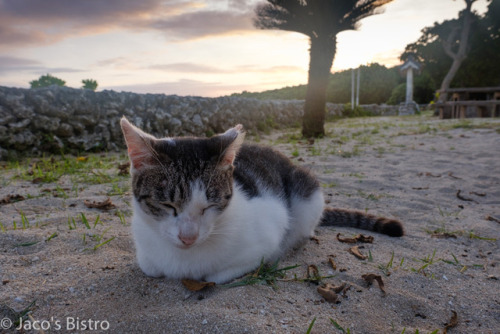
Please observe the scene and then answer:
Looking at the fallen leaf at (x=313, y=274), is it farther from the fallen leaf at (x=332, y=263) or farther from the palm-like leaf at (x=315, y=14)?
the palm-like leaf at (x=315, y=14)

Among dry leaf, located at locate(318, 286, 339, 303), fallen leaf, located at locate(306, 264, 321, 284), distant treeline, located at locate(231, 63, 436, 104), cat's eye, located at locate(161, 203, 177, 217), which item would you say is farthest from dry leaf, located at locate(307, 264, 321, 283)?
distant treeline, located at locate(231, 63, 436, 104)

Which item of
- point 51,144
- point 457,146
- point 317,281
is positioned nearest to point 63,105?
point 51,144

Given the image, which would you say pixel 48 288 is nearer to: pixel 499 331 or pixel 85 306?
pixel 85 306

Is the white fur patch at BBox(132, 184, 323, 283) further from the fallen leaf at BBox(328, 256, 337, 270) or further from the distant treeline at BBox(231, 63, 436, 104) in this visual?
the distant treeline at BBox(231, 63, 436, 104)


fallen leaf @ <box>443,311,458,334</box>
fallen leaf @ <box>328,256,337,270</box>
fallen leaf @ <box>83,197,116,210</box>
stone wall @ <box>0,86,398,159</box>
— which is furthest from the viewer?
stone wall @ <box>0,86,398,159</box>

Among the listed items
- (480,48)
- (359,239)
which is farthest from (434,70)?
(359,239)

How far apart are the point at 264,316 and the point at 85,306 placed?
0.91m

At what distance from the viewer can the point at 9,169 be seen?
5352 mm

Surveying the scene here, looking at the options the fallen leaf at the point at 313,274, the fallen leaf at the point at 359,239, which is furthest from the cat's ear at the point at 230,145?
the fallen leaf at the point at 359,239

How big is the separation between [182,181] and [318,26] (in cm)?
890

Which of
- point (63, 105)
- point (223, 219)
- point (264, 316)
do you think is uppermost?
point (63, 105)

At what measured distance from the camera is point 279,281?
6.99 ft

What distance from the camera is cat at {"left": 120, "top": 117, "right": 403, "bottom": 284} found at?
183 cm

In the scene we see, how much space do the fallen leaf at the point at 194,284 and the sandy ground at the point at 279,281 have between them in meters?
0.04
